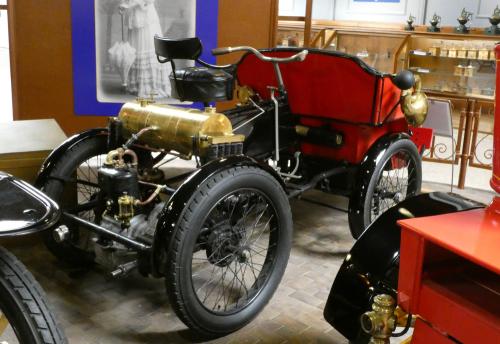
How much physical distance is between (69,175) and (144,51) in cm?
263

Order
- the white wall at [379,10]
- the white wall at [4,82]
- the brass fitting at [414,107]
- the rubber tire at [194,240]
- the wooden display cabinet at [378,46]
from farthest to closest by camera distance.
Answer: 1. the white wall at [379,10]
2. the wooden display cabinet at [378,46]
3. the white wall at [4,82]
4. the brass fitting at [414,107]
5. the rubber tire at [194,240]

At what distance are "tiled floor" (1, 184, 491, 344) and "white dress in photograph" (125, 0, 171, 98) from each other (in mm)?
2394

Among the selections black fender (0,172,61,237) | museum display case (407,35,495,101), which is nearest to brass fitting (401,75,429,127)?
black fender (0,172,61,237)

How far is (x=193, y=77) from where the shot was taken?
117 inches

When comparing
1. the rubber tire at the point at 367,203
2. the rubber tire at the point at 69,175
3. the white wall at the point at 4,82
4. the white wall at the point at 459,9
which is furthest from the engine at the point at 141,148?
the white wall at the point at 459,9

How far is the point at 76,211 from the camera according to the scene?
2.89 meters

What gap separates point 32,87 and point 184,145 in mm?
2935

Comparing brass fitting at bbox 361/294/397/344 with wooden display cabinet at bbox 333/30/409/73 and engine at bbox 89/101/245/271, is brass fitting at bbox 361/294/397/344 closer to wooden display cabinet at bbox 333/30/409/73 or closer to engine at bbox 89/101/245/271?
engine at bbox 89/101/245/271

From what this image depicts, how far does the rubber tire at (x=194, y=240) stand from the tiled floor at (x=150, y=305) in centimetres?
10

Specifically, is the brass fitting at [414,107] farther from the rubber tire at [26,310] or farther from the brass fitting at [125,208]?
the rubber tire at [26,310]

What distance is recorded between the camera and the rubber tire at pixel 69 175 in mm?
2889

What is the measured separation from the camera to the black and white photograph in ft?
16.9

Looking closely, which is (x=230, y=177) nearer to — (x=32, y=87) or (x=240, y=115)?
(x=240, y=115)

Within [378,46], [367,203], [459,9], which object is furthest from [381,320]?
[459,9]
